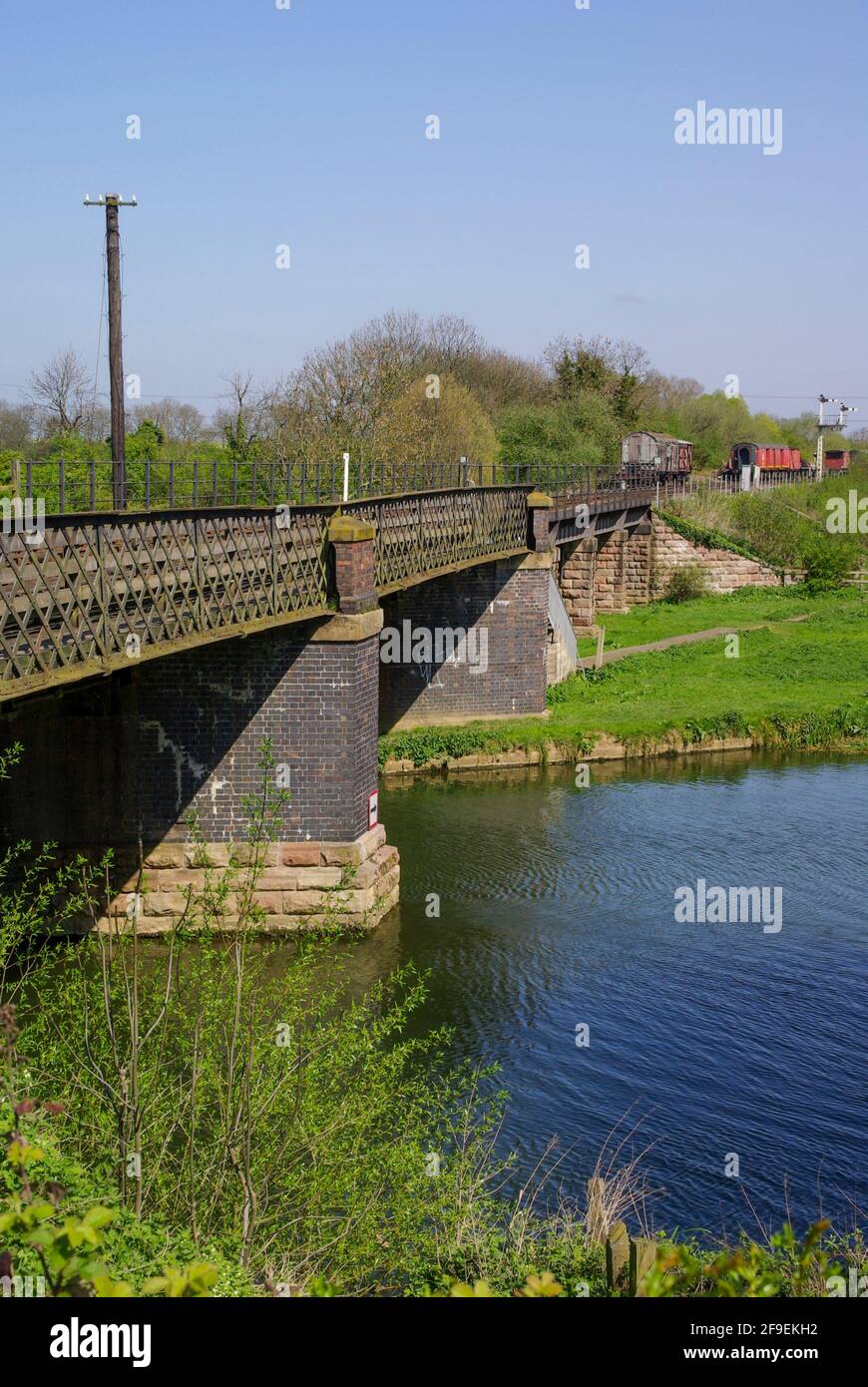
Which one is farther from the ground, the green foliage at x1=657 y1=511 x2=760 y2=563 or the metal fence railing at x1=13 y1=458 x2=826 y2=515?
the metal fence railing at x1=13 y1=458 x2=826 y2=515

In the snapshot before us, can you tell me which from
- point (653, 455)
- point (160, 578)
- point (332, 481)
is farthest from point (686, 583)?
point (160, 578)

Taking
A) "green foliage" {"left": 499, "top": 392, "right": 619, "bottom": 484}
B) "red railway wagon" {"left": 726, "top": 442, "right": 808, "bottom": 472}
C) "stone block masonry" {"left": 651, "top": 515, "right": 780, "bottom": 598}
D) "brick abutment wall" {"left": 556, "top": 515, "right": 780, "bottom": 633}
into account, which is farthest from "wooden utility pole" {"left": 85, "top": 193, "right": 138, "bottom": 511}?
"red railway wagon" {"left": 726, "top": 442, "right": 808, "bottom": 472}

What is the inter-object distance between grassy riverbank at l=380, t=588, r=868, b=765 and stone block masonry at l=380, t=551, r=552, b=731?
772mm

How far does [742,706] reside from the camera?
36.6m

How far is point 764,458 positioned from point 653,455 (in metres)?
21.6

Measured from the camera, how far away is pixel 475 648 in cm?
3509

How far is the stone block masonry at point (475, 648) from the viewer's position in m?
34.4

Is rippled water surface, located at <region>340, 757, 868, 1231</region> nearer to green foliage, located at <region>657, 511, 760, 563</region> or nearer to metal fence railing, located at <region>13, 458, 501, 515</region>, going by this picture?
metal fence railing, located at <region>13, 458, 501, 515</region>

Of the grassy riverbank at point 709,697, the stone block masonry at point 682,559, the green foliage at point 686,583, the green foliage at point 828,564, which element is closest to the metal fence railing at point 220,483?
the grassy riverbank at point 709,697

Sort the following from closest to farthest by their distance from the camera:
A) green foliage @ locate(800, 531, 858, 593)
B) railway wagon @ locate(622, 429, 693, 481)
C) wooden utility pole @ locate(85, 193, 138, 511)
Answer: wooden utility pole @ locate(85, 193, 138, 511) → green foliage @ locate(800, 531, 858, 593) → railway wagon @ locate(622, 429, 693, 481)

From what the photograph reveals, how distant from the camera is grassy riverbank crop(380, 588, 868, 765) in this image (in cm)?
3382

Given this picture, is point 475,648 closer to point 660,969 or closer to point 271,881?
point 271,881
